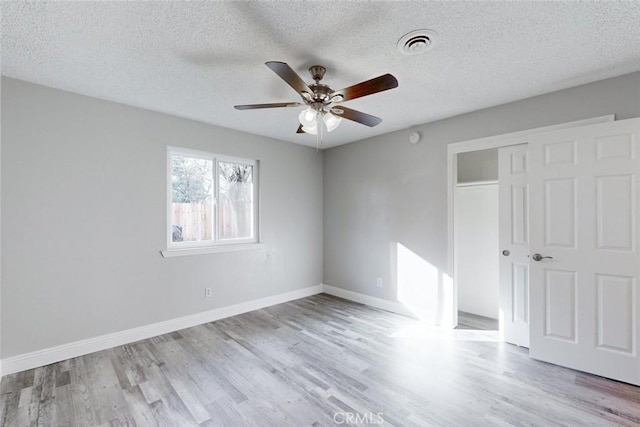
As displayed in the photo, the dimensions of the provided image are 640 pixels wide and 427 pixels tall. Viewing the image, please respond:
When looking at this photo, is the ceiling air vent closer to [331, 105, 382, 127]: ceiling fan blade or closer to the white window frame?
[331, 105, 382, 127]: ceiling fan blade

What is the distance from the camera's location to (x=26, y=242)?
2484 mm

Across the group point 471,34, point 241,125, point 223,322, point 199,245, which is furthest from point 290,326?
point 471,34

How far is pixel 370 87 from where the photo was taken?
1.88m

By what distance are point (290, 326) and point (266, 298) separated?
0.89 meters

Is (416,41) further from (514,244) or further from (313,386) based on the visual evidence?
(313,386)

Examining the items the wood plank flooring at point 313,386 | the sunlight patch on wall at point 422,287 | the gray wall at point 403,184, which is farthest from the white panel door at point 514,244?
the sunlight patch on wall at point 422,287

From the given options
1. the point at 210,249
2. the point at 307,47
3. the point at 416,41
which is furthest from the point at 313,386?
the point at 416,41

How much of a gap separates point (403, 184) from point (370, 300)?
1.79 metres

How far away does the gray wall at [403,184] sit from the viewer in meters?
2.60

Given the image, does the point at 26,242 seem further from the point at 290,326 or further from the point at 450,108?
the point at 450,108

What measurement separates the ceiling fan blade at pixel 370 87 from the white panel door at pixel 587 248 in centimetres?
183

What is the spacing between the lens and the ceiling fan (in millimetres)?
1813

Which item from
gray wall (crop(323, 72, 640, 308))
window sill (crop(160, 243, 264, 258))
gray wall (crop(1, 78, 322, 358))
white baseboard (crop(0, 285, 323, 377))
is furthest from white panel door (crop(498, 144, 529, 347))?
gray wall (crop(1, 78, 322, 358))

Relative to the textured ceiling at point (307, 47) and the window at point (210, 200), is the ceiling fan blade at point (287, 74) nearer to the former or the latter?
the textured ceiling at point (307, 47)
